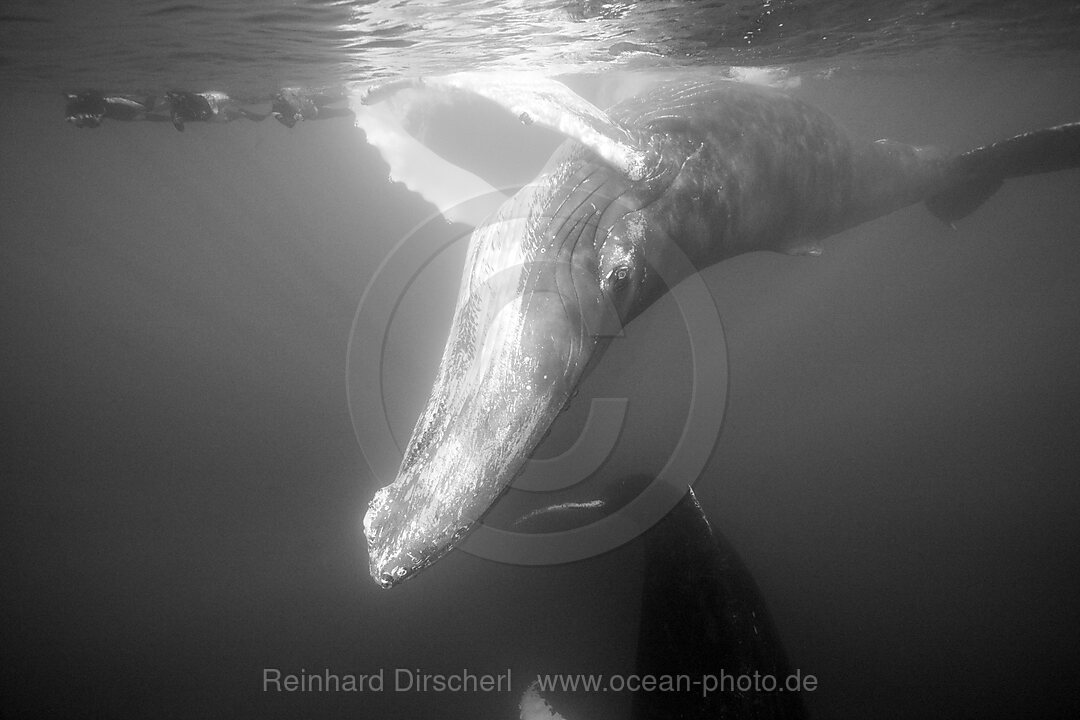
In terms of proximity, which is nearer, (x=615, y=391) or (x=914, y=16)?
(x=914, y=16)

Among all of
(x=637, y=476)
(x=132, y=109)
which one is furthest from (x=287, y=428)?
(x=637, y=476)

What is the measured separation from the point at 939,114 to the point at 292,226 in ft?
154

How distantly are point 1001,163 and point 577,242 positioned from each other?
8.04 metres

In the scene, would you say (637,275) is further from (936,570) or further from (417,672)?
(936,570)

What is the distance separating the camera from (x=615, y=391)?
1341 cm

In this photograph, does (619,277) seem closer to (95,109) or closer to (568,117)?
(568,117)

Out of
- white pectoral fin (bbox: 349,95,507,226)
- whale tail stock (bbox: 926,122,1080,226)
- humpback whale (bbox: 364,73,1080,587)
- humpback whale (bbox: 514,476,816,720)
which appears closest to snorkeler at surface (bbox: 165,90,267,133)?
white pectoral fin (bbox: 349,95,507,226)

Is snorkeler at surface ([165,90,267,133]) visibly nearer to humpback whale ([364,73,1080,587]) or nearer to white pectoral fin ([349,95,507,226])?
white pectoral fin ([349,95,507,226])

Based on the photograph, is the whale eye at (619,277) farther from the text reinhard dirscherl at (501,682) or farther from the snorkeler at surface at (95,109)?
the snorkeler at surface at (95,109)

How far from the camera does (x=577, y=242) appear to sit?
9.60 feet

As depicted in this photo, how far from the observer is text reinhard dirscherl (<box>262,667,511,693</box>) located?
649 centimetres

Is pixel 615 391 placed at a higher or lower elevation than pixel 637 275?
lower

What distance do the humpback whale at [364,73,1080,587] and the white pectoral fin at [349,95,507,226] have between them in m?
4.52

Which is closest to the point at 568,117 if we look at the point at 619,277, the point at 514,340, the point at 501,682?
the point at 619,277
